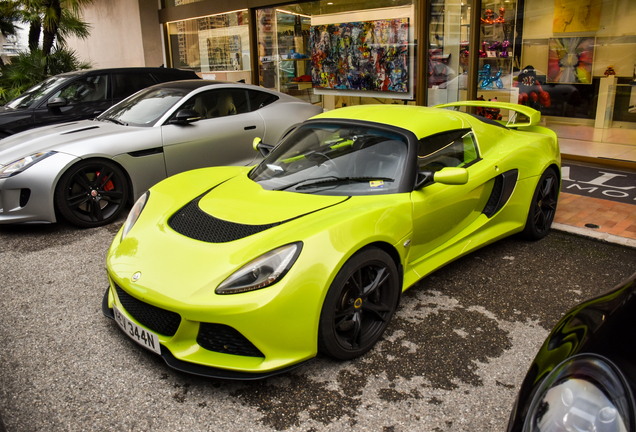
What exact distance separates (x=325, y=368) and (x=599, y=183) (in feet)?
16.2

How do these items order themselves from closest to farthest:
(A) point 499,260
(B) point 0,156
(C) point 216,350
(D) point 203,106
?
(C) point 216,350 < (A) point 499,260 < (B) point 0,156 < (D) point 203,106

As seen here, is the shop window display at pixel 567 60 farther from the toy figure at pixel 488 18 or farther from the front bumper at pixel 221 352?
the front bumper at pixel 221 352

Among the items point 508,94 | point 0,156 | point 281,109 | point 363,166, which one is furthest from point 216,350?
point 508,94

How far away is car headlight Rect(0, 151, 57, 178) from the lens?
4.64 m

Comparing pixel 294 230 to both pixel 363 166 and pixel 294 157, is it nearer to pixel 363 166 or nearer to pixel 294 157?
pixel 363 166

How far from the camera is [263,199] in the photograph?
3.12 metres

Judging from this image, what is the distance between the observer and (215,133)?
18.8 feet

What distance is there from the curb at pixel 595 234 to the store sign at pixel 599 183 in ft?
4.10

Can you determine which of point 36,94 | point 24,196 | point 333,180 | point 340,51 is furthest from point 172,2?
point 333,180

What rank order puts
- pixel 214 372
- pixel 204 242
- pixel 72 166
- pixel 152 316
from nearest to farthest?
1. pixel 214 372
2. pixel 152 316
3. pixel 204 242
4. pixel 72 166

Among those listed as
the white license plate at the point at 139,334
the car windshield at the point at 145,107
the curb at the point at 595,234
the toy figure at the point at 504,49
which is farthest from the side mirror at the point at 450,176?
the toy figure at the point at 504,49

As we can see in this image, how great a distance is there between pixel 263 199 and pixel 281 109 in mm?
3653

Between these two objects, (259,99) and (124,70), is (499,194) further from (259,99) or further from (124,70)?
(124,70)

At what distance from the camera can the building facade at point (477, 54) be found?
7.43 m
